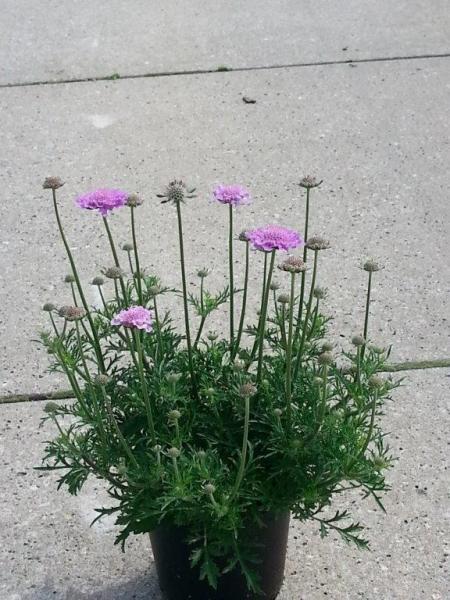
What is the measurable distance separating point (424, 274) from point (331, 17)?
123 inches

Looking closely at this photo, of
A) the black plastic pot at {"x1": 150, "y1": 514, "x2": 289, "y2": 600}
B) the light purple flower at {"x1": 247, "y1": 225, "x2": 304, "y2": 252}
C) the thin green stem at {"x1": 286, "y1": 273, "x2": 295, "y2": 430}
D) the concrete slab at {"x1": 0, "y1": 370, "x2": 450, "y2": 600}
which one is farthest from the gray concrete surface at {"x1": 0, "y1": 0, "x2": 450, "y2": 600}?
the light purple flower at {"x1": 247, "y1": 225, "x2": 304, "y2": 252}

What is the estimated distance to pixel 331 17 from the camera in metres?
6.43

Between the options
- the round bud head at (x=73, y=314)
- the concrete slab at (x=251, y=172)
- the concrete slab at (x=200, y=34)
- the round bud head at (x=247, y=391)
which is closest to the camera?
the round bud head at (x=247, y=391)

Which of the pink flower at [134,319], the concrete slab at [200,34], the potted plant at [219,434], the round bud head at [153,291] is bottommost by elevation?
the concrete slab at [200,34]

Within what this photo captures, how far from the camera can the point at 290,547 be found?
8.79 feet

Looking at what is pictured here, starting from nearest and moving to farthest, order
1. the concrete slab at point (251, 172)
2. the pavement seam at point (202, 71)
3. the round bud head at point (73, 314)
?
the round bud head at point (73, 314) → the concrete slab at point (251, 172) → the pavement seam at point (202, 71)

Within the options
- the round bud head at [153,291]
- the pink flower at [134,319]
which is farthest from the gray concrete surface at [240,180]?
the pink flower at [134,319]

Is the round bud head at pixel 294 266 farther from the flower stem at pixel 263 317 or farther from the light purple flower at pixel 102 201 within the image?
the light purple flower at pixel 102 201

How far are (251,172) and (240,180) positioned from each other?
0.35 ft

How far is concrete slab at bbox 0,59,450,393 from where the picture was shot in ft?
12.3

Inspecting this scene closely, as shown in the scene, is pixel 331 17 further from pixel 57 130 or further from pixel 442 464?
pixel 442 464

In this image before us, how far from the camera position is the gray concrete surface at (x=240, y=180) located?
2.68 meters

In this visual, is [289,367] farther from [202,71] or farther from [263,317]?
[202,71]

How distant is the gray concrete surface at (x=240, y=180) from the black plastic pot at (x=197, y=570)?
17 cm
